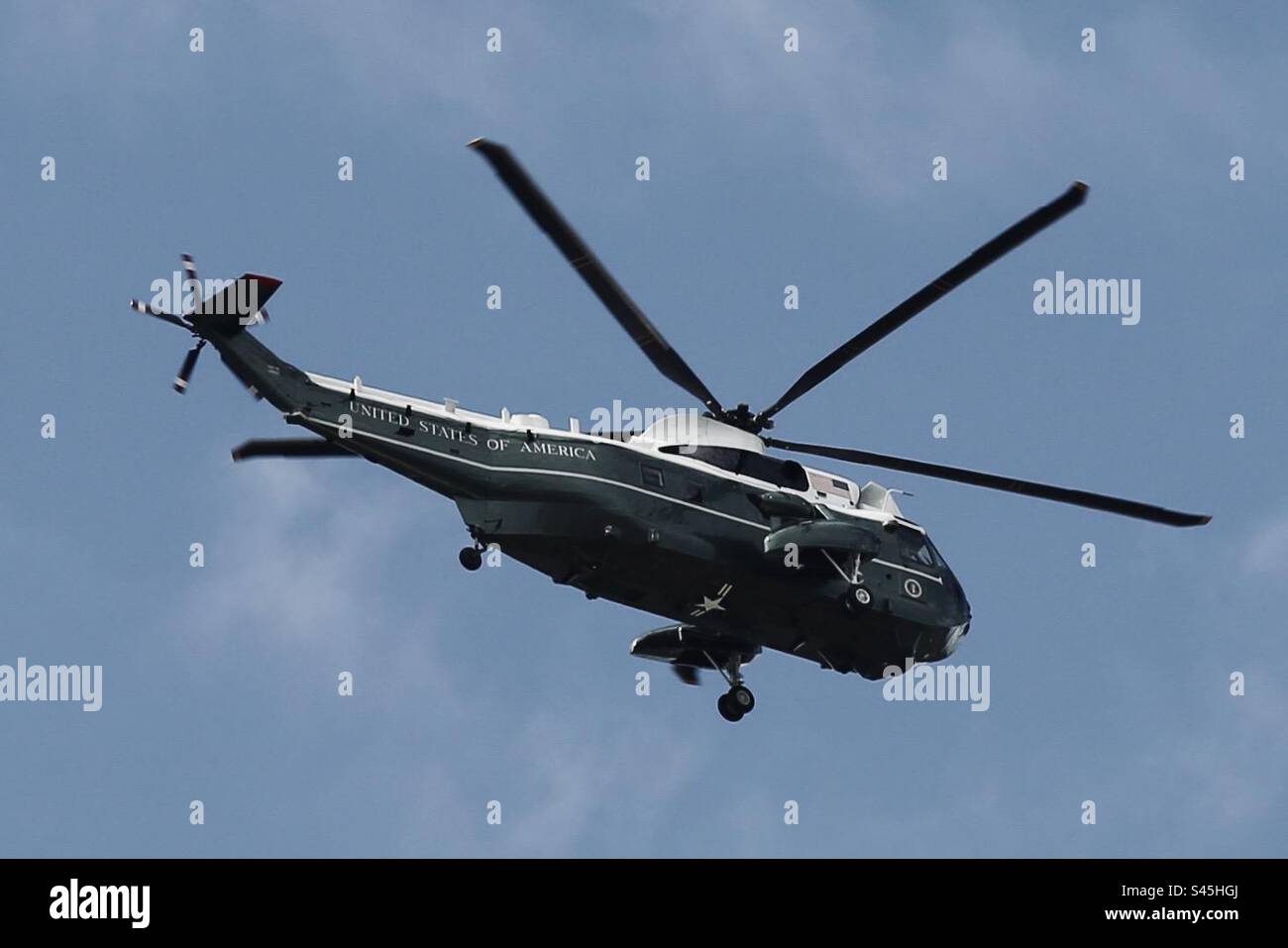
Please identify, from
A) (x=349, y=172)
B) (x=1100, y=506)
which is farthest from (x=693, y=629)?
(x=349, y=172)

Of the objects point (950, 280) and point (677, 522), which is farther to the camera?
point (677, 522)

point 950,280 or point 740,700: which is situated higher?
point 950,280

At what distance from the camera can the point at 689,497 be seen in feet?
156

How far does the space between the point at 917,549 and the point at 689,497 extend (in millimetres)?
6108

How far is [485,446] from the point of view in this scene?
45.8 m

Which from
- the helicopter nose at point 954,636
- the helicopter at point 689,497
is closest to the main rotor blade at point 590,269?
the helicopter at point 689,497

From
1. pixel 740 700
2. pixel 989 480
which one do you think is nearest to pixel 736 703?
pixel 740 700

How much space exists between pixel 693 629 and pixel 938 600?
5266mm

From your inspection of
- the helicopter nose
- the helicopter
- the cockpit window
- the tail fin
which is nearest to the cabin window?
the helicopter

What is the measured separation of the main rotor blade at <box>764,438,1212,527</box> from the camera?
156 ft

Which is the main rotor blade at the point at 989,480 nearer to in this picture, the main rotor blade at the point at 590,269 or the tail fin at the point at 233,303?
the main rotor blade at the point at 590,269

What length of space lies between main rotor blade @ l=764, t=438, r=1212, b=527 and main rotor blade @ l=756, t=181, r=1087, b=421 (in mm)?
1846

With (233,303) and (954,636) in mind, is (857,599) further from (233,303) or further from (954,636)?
(233,303)
